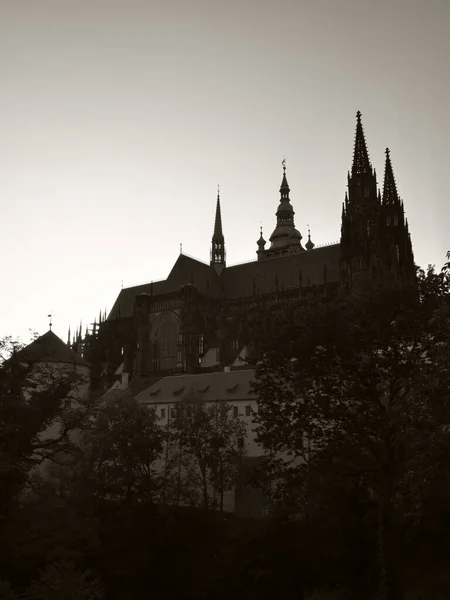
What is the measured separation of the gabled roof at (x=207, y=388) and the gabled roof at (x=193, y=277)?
104 feet

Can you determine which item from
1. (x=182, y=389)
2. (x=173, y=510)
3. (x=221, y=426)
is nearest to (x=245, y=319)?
(x=182, y=389)

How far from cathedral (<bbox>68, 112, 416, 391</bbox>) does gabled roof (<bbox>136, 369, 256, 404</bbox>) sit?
11.4 m

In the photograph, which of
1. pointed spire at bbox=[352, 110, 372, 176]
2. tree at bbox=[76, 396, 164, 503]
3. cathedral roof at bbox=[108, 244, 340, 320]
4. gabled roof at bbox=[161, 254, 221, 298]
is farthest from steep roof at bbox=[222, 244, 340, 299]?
tree at bbox=[76, 396, 164, 503]

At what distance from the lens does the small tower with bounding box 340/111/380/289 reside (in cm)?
6569

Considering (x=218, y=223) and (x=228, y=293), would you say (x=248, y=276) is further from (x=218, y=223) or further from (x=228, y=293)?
(x=218, y=223)

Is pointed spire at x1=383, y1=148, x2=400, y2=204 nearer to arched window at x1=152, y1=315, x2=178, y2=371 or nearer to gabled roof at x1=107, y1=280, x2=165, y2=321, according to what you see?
arched window at x1=152, y1=315, x2=178, y2=371

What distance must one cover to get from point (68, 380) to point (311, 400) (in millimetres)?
8871

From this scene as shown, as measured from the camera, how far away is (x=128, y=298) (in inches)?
3819

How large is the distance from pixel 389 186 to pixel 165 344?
34688mm

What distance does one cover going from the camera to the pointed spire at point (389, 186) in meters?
73.6

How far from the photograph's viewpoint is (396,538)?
27766 mm

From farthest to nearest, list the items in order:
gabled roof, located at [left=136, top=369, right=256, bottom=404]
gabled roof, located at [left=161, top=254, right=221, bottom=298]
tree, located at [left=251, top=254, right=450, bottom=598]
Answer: gabled roof, located at [left=161, top=254, right=221, bottom=298] → gabled roof, located at [left=136, top=369, right=256, bottom=404] → tree, located at [left=251, top=254, right=450, bottom=598]

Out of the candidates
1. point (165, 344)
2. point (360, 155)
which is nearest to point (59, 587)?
point (165, 344)

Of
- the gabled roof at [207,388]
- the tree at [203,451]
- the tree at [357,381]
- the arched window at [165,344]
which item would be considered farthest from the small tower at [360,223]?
the tree at [357,381]
